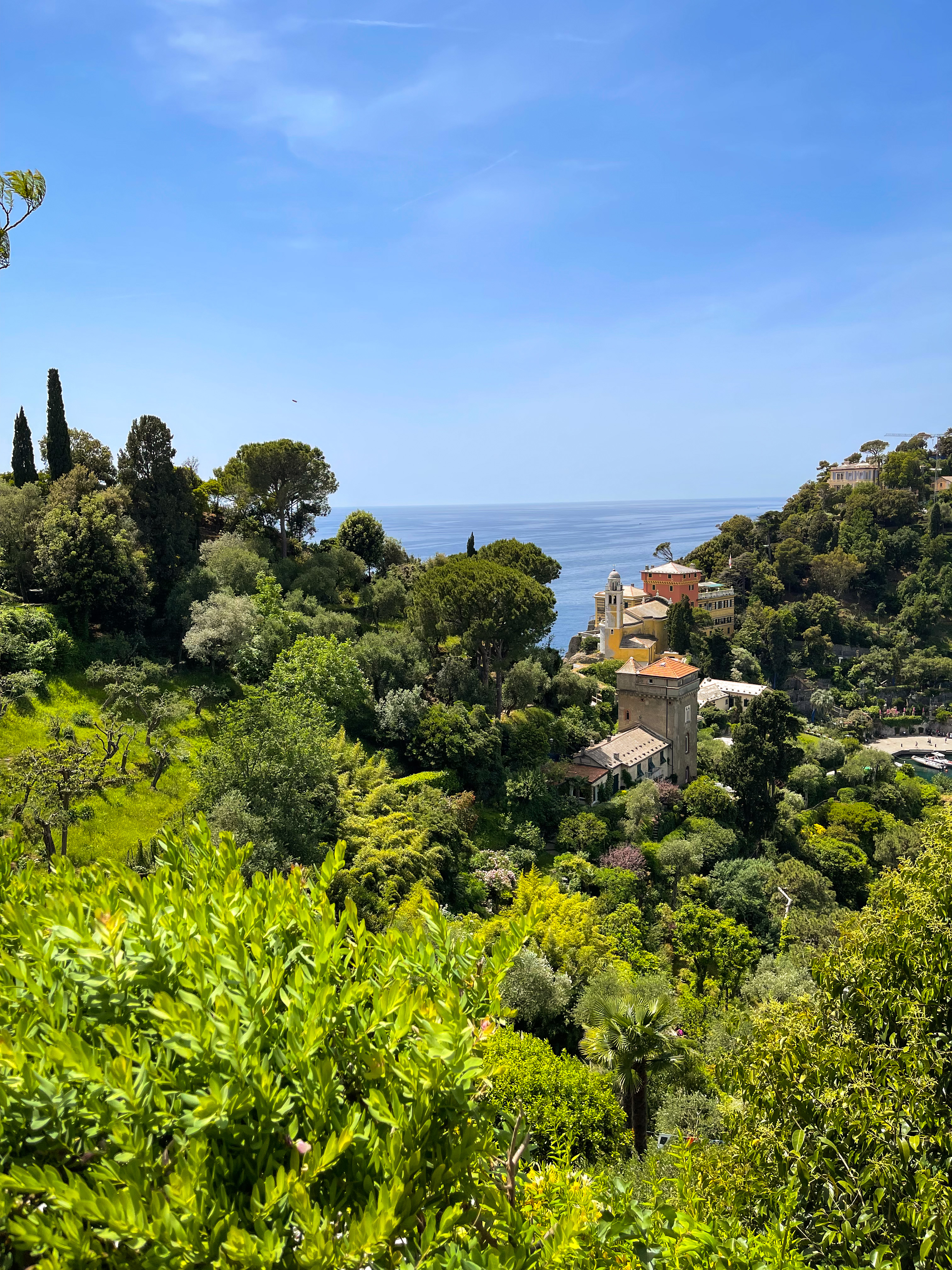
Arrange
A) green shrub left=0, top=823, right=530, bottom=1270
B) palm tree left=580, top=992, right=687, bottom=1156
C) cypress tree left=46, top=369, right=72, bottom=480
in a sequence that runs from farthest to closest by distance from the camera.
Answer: cypress tree left=46, top=369, right=72, bottom=480, palm tree left=580, top=992, right=687, bottom=1156, green shrub left=0, top=823, right=530, bottom=1270

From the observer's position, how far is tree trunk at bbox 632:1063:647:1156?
456 inches

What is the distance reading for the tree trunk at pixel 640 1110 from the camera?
11.6 m

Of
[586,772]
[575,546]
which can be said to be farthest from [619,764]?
[575,546]

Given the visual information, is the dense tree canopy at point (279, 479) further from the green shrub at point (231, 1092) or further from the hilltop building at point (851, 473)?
the hilltop building at point (851, 473)

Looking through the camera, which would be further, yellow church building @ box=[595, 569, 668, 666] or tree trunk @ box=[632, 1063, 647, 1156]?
yellow church building @ box=[595, 569, 668, 666]

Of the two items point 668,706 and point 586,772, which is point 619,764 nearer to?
point 586,772

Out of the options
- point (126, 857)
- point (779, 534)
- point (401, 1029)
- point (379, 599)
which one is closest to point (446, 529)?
point (779, 534)

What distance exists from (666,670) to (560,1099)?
79.4 ft

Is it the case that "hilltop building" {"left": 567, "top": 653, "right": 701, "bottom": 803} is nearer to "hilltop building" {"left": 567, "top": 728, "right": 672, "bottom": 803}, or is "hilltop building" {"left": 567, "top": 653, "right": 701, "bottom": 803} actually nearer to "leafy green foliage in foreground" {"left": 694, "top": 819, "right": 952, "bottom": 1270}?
"hilltop building" {"left": 567, "top": 728, "right": 672, "bottom": 803}

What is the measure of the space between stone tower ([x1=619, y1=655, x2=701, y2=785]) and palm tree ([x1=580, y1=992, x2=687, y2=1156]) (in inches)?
837

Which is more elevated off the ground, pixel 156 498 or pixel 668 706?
pixel 156 498

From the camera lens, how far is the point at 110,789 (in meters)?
16.3

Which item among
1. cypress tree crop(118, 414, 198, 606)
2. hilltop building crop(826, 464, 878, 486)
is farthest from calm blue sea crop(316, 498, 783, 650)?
hilltop building crop(826, 464, 878, 486)

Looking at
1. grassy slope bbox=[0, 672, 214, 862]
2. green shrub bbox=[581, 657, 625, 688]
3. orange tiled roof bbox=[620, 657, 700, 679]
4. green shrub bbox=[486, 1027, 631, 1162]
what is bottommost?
green shrub bbox=[486, 1027, 631, 1162]
